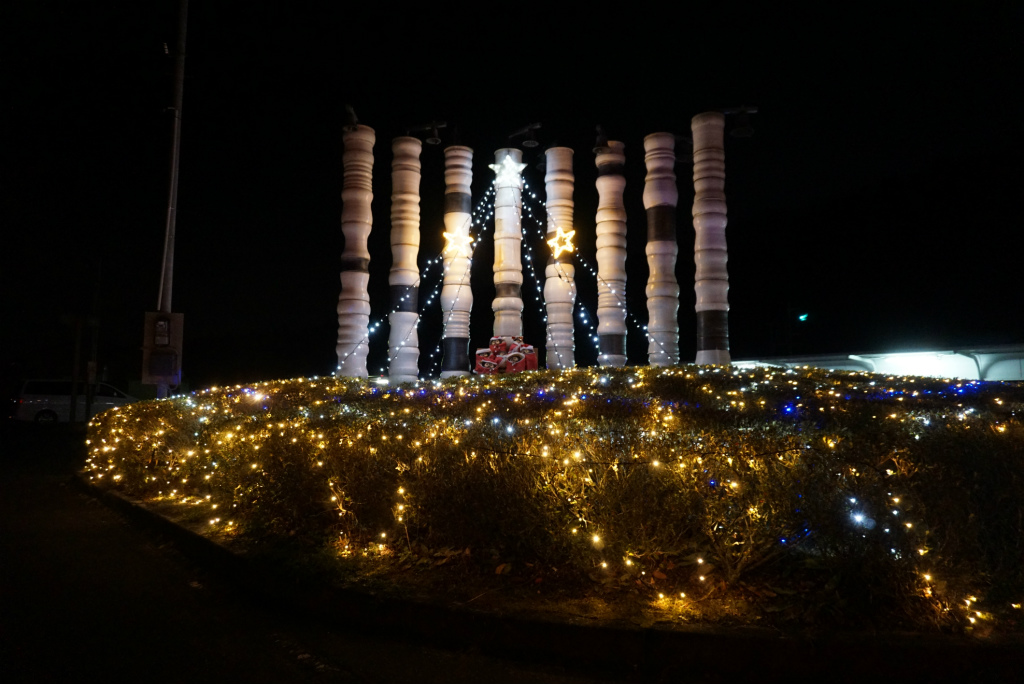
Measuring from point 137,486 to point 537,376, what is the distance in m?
5.36

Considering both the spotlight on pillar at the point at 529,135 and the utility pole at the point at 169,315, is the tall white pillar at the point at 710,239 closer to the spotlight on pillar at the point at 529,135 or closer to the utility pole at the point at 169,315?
the spotlight on pillar at the point at 529,135

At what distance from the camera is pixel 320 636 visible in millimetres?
4707

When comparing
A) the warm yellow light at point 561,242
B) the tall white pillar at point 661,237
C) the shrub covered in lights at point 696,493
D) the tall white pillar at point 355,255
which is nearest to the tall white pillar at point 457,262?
the tall white pillar at point 355,255

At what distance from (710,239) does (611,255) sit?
1.83m

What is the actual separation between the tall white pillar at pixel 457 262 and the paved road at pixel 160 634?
677 centimetres

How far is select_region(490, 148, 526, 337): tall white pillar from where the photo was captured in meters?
13.4

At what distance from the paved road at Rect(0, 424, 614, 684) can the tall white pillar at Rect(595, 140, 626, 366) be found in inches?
314

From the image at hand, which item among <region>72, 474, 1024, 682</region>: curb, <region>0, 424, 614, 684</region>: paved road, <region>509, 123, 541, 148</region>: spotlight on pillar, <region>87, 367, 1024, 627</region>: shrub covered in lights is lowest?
<region>0, 424, 614, 684</region>: paved road

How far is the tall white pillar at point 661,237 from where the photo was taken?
1244 centimetres

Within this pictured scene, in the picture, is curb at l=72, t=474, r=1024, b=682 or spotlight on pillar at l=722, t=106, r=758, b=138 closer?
curb at l=72, t=474, r=1024, b=682

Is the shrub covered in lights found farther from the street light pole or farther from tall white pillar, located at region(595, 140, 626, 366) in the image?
the street light pole

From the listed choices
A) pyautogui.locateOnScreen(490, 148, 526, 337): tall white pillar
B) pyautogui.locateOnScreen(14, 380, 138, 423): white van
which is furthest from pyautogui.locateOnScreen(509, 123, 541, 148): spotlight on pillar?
pyautogui.locateOnScreen(14, 380, 138, 423): white van

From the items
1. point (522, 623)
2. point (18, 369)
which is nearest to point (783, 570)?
point (522, 623)

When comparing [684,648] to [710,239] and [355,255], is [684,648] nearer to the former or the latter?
[710,239]
